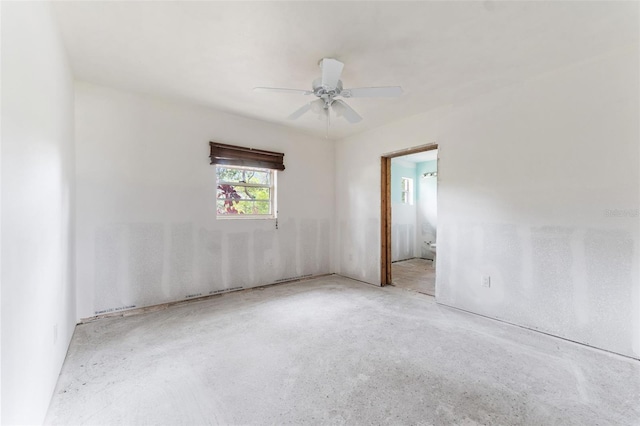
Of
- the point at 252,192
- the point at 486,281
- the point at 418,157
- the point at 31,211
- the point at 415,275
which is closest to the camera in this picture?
the point at 31,211

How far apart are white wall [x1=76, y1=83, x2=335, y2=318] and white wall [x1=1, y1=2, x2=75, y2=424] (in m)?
0.91

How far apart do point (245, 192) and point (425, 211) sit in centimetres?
466

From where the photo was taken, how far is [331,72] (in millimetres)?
2201

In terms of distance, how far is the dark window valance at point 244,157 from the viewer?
371 cm

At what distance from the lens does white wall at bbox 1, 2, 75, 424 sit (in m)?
1.09

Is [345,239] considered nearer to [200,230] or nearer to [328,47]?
[200,230]

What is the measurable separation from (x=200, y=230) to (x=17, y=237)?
8.09ft

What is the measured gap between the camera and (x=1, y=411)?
3.21 ft

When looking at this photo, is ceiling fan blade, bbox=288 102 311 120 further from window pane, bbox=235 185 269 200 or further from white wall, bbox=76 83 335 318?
window pane, bbox=235 185 269 200

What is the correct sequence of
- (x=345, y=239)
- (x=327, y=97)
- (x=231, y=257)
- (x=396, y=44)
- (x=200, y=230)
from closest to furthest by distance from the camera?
(x=396, y=44) → (x=327, y=97) → (x=200, y=230) → (x=231, y=257) → (x=345, y=239)

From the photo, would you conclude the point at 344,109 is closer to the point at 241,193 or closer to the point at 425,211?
the point at 241,193

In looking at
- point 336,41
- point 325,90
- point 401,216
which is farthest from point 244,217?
point 401,216

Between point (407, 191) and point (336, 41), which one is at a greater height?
point (336, 41)

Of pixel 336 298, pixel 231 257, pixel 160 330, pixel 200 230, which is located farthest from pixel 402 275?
pixel 160 330
